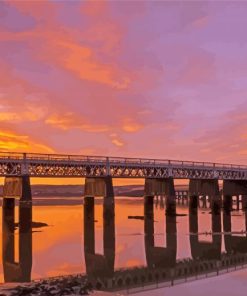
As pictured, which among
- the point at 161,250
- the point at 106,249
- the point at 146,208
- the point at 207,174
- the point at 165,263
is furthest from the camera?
the point at 207,174

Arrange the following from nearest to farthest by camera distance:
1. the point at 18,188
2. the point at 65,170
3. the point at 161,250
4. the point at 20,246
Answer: the point at 161,250
the point at 20,246
the point at 18,188
the point at 65,170

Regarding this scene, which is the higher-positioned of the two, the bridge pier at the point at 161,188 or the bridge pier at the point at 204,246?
the bridge pier at the point at 161,188

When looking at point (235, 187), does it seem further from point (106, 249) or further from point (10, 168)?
point (106, 249)

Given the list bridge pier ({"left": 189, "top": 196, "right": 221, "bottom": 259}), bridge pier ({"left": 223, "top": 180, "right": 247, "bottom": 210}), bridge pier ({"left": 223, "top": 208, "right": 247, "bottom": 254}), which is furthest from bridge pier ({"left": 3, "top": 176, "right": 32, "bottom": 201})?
bridge pier ({"left": 223, "top": 180, "right": 247, "bottom": 210})

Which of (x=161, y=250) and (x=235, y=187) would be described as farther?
(x=235, y=187)

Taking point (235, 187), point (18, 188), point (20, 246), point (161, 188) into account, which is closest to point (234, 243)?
point (20, 246)

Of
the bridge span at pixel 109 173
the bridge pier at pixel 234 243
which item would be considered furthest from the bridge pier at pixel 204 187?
the bridge pier at pixel 234 243

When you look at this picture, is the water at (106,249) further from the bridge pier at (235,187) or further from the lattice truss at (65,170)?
the bridge pier at (235,187)

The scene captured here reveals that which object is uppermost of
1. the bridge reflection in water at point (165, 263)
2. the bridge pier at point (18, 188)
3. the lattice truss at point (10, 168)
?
the lattice truss at point (10, 168)

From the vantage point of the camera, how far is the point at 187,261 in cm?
3934

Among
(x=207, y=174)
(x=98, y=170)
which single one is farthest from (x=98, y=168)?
(x=207, y=174)

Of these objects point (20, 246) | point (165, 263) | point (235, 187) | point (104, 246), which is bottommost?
point (165, 263)

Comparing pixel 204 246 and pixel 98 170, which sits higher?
pixel 98 170

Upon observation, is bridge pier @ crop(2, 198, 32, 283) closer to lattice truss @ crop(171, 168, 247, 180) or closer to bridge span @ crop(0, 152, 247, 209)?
bridge span @ crop(0, 152, 247, 209)
